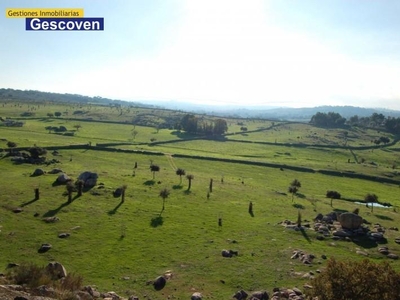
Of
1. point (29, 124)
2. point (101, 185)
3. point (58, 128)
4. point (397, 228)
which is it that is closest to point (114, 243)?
point (101, 185)

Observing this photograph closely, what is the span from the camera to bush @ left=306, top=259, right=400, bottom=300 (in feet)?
88.7

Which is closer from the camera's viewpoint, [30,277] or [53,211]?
[30,277]

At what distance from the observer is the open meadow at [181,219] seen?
1629 inches

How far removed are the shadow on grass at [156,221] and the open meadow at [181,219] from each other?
0.17 meters

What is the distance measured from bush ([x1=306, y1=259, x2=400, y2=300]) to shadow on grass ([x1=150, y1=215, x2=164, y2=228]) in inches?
1300

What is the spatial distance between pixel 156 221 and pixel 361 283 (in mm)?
36683

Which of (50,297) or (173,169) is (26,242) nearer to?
(50,297)

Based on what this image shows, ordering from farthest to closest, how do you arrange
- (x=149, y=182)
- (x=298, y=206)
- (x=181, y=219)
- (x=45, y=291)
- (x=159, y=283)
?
1. (x=149, y=182)
2. (x=298, y=206)
3. (x=181, y=219)
4. (x=159, y=283)
5. (x=45, y=291)

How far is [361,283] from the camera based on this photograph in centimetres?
2716

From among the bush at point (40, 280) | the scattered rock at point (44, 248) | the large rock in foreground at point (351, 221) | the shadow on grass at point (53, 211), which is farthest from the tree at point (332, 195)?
the bush at point (40, 280)

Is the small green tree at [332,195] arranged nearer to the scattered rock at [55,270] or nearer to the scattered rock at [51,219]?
the scattered rock at [51,219]

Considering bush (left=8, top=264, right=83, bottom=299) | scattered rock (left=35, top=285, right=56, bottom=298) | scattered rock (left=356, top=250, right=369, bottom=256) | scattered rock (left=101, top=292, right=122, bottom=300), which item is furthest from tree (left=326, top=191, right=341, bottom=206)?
scattered rock (left=35, top=285, right=56, bottom=298)

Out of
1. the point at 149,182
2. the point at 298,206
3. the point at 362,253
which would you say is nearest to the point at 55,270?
the point at 362,253

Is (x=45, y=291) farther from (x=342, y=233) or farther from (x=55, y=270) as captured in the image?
(x=342, y=233)
